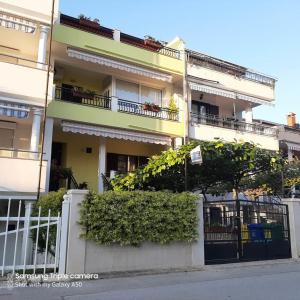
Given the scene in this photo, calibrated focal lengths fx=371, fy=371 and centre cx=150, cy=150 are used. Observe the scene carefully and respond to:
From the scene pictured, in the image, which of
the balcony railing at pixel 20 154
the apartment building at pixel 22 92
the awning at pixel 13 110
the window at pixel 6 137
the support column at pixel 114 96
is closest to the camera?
the apartment building at pixel 22 92

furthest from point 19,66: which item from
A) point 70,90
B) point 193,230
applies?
point 193,230

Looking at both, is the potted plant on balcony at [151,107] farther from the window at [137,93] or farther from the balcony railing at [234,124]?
the balcony railing at [234,124]

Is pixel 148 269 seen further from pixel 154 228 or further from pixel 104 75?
pixel 104 75

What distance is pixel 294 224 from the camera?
46.2 feet

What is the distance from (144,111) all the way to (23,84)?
7.12m

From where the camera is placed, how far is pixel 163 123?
2048 centimetres

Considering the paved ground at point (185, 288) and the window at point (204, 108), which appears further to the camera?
the window at point (204, 108)

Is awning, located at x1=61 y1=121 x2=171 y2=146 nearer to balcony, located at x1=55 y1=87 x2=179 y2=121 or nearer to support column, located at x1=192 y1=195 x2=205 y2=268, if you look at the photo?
balcony, located at x1=55 y1=87 x2=179 y2=121

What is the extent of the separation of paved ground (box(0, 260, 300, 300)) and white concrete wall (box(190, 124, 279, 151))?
11124 mm

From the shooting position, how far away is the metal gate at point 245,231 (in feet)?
39.6

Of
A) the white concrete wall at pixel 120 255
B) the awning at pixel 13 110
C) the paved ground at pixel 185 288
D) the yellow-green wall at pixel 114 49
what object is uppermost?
the yellow-green wall at pixel 114 49

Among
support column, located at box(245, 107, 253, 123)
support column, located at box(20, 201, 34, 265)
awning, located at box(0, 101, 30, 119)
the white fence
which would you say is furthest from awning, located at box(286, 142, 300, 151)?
the white fence

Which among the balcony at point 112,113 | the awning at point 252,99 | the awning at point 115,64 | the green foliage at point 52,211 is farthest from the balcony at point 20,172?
the awning at point 252,99

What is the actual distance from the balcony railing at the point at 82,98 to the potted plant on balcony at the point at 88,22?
3.73m
